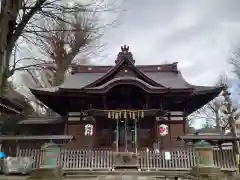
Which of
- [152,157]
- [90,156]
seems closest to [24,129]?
[90,156]

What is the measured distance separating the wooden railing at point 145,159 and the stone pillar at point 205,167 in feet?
4.91

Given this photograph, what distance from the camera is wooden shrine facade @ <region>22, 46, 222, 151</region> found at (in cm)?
1509

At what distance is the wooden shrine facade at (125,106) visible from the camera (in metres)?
15.1

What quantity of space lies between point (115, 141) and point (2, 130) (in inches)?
437

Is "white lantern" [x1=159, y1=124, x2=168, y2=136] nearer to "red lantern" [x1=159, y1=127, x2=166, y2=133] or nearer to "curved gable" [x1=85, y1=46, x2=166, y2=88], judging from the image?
"red lantern" [x1=159, y1=127, x2=166, y2=133]

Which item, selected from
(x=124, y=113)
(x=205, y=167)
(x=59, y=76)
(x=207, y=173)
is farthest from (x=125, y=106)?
(x=59, y=76)

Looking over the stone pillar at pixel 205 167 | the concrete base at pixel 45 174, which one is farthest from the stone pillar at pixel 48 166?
the stone pillar at pixel 205 167

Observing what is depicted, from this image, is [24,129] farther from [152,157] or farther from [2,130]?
[152,157]

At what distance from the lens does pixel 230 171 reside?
41.4 ft

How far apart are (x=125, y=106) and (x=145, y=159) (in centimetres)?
415

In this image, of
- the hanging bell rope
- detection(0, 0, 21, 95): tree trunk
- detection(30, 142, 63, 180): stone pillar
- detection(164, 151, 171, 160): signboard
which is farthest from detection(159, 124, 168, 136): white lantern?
detection(0, 0, 21, 95): tree trunk

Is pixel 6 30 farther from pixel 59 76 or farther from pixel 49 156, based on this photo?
pixel 59 76

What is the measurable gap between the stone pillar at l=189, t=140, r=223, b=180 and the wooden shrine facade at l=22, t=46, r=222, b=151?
3.70 meters

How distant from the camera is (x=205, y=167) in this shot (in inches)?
430
